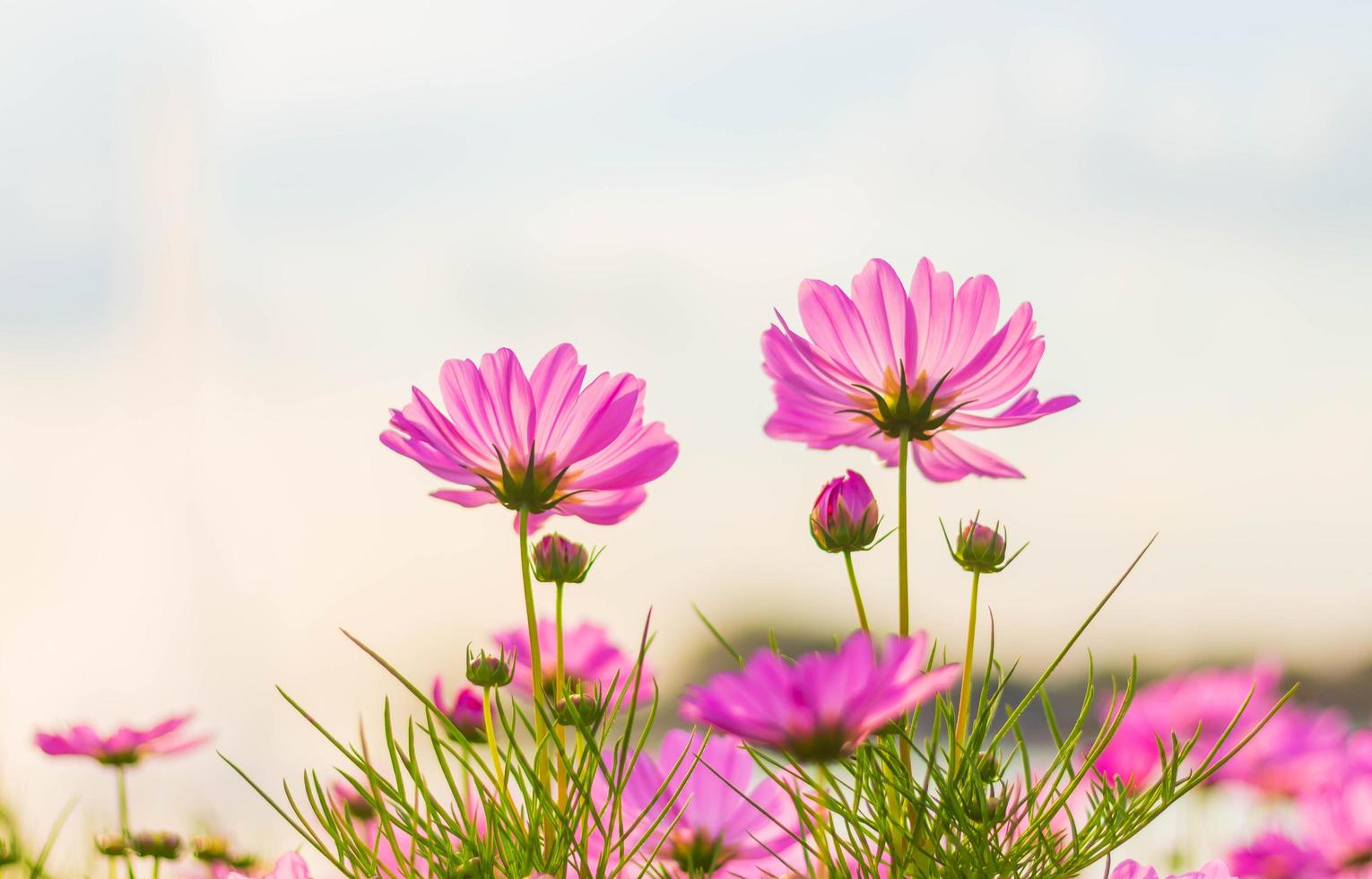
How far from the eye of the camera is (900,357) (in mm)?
602

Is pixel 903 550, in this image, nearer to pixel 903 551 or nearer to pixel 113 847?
pixel 903 551

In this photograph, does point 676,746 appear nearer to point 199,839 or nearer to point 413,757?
point 413,757

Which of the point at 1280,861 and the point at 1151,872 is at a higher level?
the point at 1151,872

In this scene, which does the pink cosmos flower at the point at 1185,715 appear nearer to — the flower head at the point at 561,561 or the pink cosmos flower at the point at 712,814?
the pink cosmos flower at the point at 712,814

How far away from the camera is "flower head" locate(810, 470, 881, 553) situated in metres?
0.56

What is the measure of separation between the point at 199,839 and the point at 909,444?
2.02ft

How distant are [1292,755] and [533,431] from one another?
722 millimetres

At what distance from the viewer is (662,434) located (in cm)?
60

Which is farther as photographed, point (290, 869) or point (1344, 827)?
point (1344, 827)

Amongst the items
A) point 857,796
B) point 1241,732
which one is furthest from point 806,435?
point 1241,732

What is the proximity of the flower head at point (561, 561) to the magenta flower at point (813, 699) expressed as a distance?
22 centimetres

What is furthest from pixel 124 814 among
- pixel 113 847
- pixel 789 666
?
pixel 789 666

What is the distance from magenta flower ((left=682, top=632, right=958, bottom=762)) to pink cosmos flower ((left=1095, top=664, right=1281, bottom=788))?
10.9 inches

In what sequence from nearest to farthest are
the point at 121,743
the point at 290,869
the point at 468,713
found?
the point at 290,869 → the point at 468,713 → the point at 121,743
